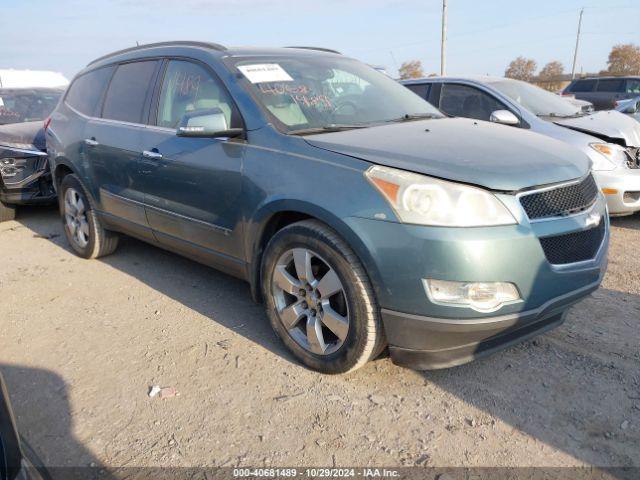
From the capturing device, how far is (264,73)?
3436 millimetres

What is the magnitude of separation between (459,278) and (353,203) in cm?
61

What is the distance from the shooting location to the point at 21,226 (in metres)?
6.52

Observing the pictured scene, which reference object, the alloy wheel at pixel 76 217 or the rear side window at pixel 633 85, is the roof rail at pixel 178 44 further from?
the rear side window at pixel 633 85

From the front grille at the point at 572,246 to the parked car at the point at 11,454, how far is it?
2.18m

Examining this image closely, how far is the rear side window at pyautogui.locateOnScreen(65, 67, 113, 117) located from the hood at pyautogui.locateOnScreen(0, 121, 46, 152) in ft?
5.21

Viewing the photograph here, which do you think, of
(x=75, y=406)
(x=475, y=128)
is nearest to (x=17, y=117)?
(x=75, y=406)

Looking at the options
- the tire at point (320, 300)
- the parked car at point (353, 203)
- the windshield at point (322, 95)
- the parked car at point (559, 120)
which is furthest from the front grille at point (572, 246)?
the parked car at point (559, 120)

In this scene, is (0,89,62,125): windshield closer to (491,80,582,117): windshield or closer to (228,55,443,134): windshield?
(228,55,443,134): windshield

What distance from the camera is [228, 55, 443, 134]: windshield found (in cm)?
322

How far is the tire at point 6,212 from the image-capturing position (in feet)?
21.6

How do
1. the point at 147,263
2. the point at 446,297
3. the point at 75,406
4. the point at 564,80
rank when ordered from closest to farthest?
the point at 446,297
the point at 75,406
the point at 147,263
the point at 564,80

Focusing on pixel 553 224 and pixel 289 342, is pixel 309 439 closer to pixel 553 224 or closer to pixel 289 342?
pixel 289 342

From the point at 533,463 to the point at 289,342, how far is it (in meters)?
1.41

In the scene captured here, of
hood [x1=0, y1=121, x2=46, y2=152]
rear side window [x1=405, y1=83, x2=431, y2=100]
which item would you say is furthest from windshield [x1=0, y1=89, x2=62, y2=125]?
rear side window [x1=405, y1=83, x2=431, y2=100]
